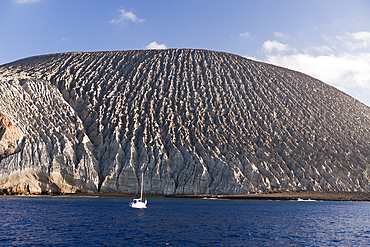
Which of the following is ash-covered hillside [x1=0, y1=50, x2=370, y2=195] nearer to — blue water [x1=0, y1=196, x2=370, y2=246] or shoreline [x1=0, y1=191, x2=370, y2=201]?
shoreline [x1=0, y1=191, x2=370, y2=201]

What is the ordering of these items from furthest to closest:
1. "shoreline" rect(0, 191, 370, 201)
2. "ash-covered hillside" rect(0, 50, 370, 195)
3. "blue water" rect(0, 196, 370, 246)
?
1. "ash-covered hillside" rect(0, 50, 370, 195)
2. "shoreline" rect(0, 191, 370, 201)
3. "blue water" rect(0, 196, 370, 246)

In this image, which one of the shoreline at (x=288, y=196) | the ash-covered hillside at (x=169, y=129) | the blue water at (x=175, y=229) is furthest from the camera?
the ash-covered hillside at (x=169, y=129)

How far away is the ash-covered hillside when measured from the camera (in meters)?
85.9

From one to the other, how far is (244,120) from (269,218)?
2250 inches

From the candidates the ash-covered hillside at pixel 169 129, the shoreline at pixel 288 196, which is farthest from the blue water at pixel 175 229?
the ash-covered hillside at pixel 169 129

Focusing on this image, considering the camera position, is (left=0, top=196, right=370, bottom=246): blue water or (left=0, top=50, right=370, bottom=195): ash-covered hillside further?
(left=0, top=50, right=370, bottom=195): ash-covered hillside

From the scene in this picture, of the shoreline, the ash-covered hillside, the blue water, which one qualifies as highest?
the ash-covered hillside

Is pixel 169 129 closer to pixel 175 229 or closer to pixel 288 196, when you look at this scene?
pixel 288 196

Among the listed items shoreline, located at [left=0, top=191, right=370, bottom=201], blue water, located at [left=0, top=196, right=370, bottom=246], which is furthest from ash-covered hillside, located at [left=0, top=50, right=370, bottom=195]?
blue water, located at [left=0, top=196, right=370, bottom=246]

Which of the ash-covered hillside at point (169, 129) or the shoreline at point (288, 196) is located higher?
the ash-covered hillside at point (169, 129)

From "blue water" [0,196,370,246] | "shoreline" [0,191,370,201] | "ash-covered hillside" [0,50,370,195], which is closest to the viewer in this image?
"blue water" [0,196,370,246]

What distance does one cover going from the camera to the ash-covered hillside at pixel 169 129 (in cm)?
8594

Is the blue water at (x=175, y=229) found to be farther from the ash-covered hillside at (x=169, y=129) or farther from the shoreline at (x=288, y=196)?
the ash-covered hillside at (x=169, y=129)

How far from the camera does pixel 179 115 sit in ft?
333
